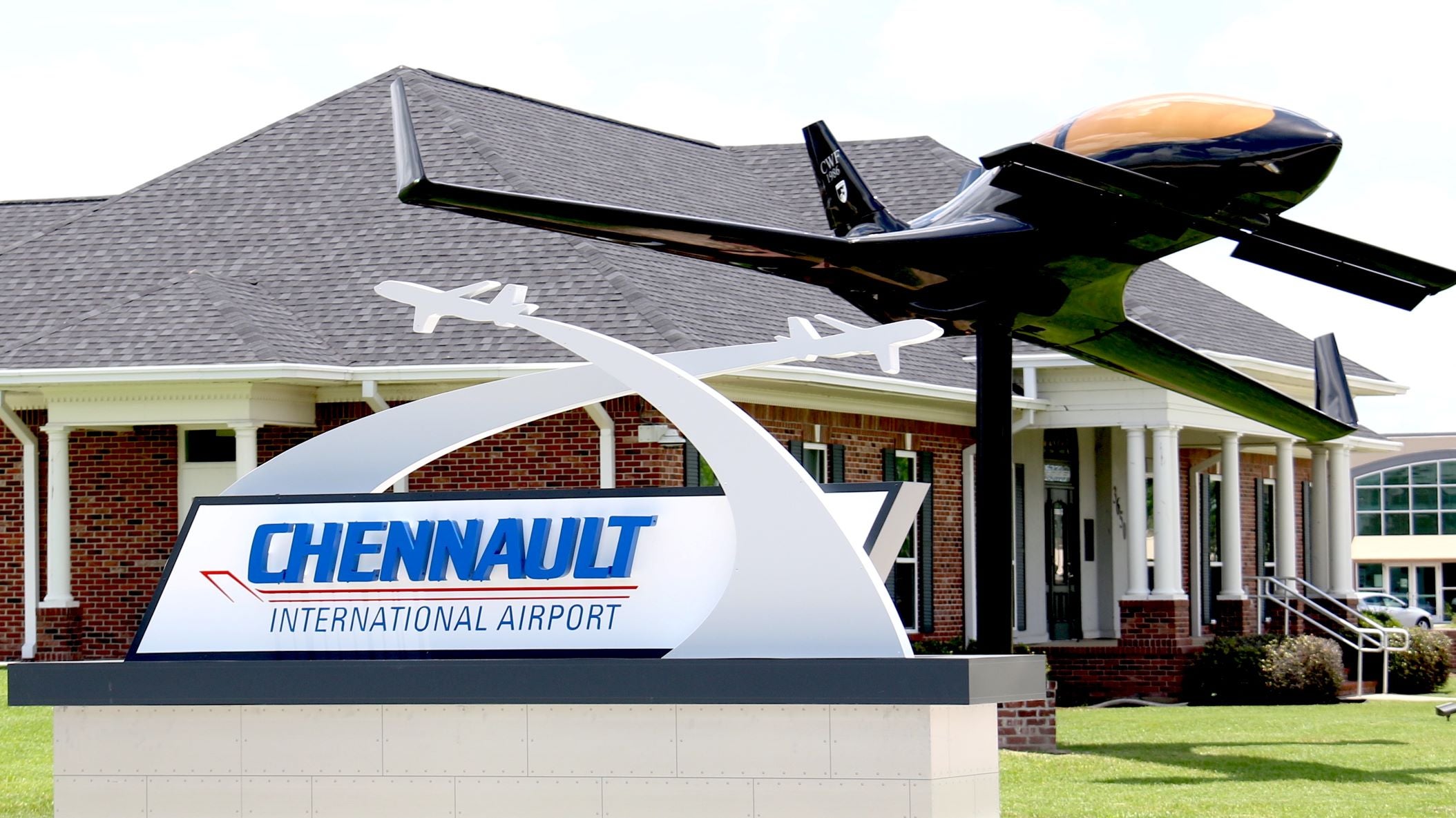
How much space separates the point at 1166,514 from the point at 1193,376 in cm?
917

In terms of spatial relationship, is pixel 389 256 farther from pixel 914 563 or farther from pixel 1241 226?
pixel 1241 226

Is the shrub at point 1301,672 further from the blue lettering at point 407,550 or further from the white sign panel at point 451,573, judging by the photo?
the blue lettering at point 407,550

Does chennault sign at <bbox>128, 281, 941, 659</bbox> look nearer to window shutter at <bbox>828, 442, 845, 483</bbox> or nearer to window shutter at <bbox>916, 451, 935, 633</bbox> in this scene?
window shutter at <bbox>828, 442, 845, 483</bbox>

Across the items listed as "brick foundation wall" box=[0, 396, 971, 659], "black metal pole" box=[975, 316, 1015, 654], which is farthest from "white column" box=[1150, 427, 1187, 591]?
"black metal pole" box=[975, 316, 1015, 654]

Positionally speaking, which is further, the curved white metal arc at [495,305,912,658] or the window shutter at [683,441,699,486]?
the window shutter at [683,441,699,486]

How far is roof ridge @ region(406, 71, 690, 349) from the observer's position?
21.0 metres

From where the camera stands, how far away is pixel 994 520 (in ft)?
43.1

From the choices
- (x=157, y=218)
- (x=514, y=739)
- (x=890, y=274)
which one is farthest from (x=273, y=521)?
(x=157, y=218)

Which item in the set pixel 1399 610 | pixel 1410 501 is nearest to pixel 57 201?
pixel 1399 610

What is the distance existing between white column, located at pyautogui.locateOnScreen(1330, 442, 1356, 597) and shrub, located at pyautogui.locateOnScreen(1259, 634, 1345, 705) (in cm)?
452

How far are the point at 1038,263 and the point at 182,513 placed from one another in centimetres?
1131

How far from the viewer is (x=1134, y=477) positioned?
81.4 feet

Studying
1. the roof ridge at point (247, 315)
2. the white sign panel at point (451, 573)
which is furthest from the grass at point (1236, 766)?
the roof ridge at point (247, 315)

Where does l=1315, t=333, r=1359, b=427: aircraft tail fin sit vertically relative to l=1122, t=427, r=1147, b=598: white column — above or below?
above
